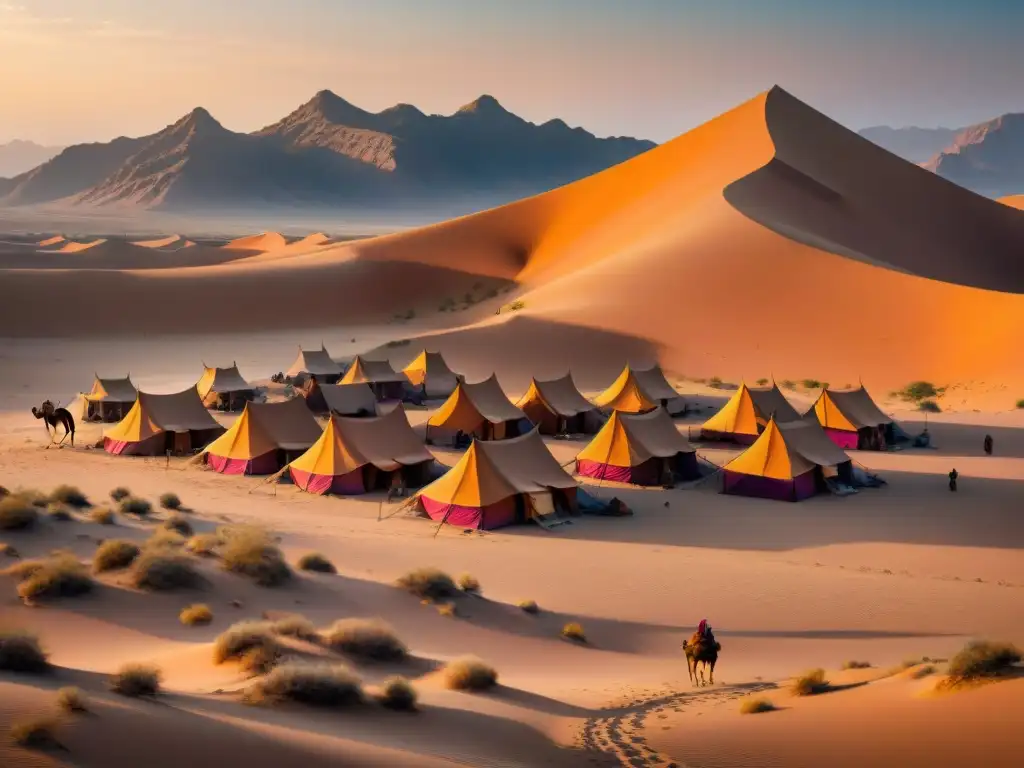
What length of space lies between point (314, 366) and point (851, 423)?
22550mm

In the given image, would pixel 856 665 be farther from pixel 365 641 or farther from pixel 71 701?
pixel 71 701

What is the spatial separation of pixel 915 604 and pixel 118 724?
13.9 metres

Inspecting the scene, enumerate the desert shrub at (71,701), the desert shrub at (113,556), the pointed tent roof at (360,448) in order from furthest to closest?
the pointed tent roof at (360,448) → the desert shrub at (113,556) → the desert shrub at (71,701)

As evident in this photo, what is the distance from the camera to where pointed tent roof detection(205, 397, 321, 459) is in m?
29.2

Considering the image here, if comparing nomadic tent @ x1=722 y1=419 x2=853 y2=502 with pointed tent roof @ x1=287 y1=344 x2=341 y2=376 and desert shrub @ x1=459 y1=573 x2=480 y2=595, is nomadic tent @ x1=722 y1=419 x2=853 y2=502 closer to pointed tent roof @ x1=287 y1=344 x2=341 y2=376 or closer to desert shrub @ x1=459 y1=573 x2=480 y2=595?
desert shrub @ x1=459 y1=573 x2=480 y2=595

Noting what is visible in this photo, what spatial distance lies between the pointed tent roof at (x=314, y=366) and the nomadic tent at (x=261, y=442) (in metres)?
15.9

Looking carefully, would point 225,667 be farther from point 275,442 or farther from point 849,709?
point 275,442

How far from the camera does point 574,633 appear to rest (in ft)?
54.2

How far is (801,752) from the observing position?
1012 centimetres

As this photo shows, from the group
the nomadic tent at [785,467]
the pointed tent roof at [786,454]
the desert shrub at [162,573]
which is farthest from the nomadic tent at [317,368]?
the desert shrub at [162,573]

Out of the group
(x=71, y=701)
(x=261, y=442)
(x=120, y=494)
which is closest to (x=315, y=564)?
(x=120, y=494)

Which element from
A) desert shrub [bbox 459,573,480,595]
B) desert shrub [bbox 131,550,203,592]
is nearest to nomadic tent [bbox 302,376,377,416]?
desert shrub [bbox 459,573,480,595]

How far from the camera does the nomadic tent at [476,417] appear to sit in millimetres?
33656

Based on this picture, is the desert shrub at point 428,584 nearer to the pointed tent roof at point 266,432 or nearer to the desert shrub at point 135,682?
the desert shrub at point 135,682
